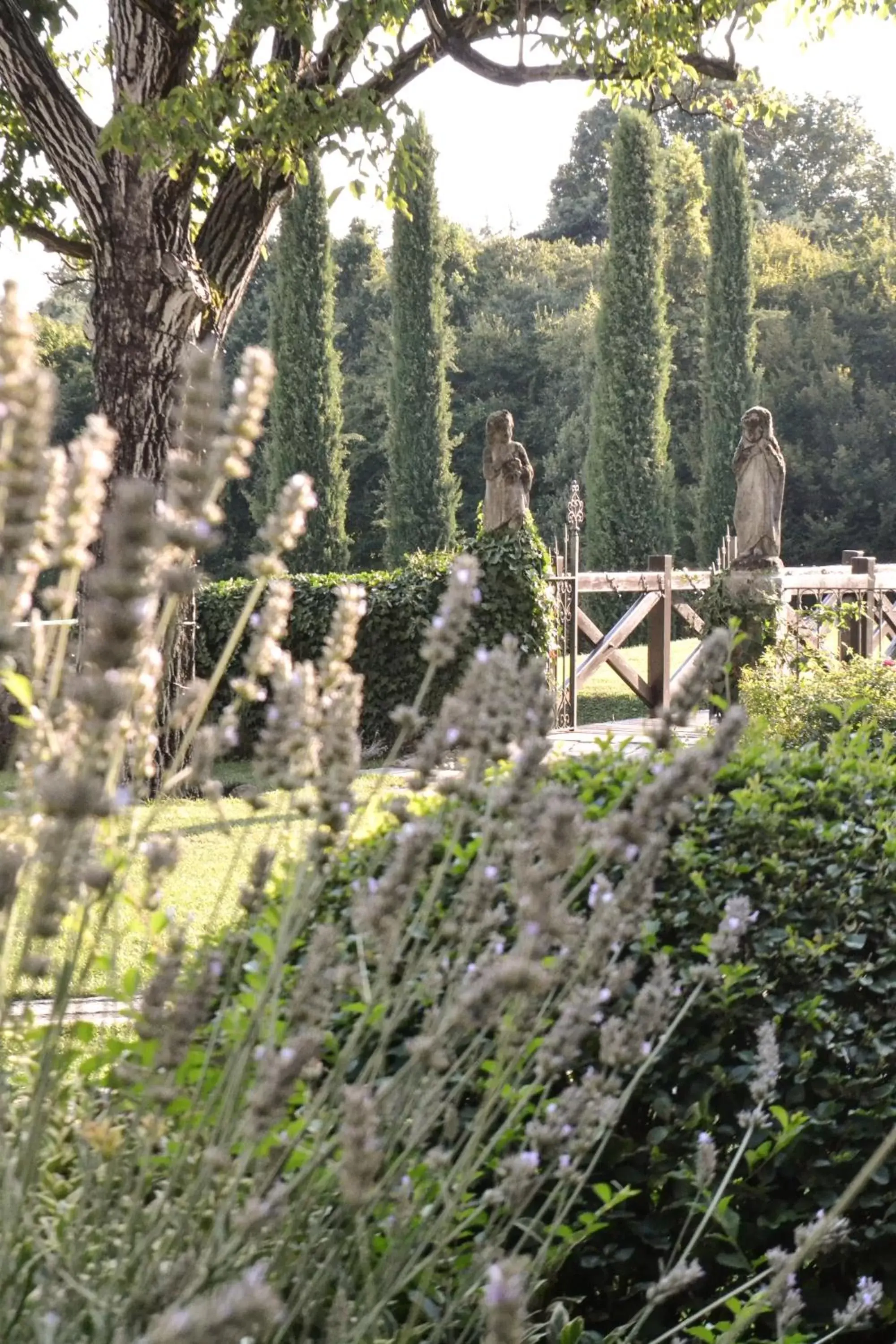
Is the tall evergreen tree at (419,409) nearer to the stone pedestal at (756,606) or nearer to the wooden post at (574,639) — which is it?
the wooden post at (574,639)

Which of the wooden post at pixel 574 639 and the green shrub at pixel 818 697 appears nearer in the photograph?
the green shrub at pixel 818 697

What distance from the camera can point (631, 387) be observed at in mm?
22922

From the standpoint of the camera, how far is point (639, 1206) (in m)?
2.56

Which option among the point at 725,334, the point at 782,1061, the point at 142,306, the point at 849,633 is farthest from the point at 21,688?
the point at 725,334

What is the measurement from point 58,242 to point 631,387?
15.5 meters

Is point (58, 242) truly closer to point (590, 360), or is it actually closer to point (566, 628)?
point (566, 628)

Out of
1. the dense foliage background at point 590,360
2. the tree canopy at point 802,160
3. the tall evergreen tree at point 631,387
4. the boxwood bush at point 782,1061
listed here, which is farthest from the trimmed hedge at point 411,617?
the tree canopy at point 802,160

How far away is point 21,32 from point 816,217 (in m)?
29.8

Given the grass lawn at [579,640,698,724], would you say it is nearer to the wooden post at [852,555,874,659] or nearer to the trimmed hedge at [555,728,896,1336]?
the wooden post at [852,555,874,659]

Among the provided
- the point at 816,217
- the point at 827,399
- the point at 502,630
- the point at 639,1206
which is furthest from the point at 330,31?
the point at 816,217

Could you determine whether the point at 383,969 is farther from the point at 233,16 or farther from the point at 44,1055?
the point at 233,16

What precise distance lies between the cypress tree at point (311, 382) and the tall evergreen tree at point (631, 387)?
4.35m

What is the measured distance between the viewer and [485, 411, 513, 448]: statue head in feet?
36.9

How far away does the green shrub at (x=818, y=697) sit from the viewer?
6527mm
